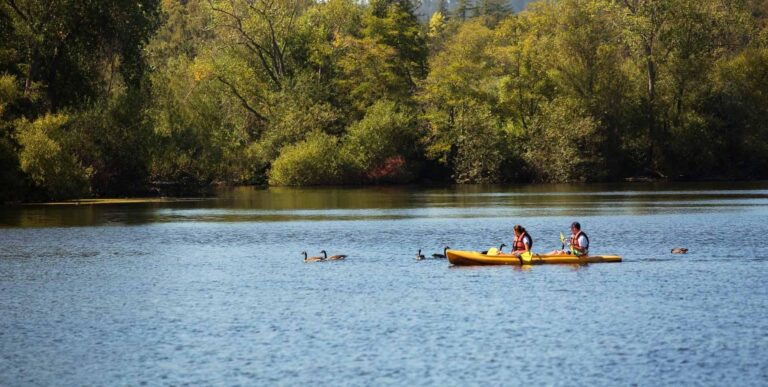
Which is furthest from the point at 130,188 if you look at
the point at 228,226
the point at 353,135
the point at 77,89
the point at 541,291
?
the point at 541,291

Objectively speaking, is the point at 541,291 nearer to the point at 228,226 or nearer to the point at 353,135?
the point at 228,226

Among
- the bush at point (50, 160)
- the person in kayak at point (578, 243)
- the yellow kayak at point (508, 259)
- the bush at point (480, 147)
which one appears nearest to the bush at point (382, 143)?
the bush at point (480, 147)

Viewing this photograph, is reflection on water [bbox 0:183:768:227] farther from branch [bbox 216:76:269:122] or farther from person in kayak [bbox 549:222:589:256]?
person in kayak [bbox 549:222:589:256]

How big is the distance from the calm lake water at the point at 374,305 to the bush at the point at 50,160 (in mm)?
9060

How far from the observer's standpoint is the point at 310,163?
369 feet

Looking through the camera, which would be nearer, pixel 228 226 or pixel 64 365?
pixel 64 365

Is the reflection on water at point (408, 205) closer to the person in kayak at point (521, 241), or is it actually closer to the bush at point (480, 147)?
the bush at point (480, 147)

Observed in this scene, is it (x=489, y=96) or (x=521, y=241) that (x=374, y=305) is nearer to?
(x=521, y=241)

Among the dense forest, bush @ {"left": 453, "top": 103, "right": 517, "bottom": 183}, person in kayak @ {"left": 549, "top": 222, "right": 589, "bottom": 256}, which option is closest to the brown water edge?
the dense forest

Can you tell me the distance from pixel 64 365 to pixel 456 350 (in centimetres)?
1021

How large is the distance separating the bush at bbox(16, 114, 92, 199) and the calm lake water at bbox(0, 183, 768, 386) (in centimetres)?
906

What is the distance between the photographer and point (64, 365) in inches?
1041

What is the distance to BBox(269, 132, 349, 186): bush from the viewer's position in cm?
11200

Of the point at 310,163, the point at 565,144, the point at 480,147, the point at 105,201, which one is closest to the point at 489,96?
the point at 480,147
